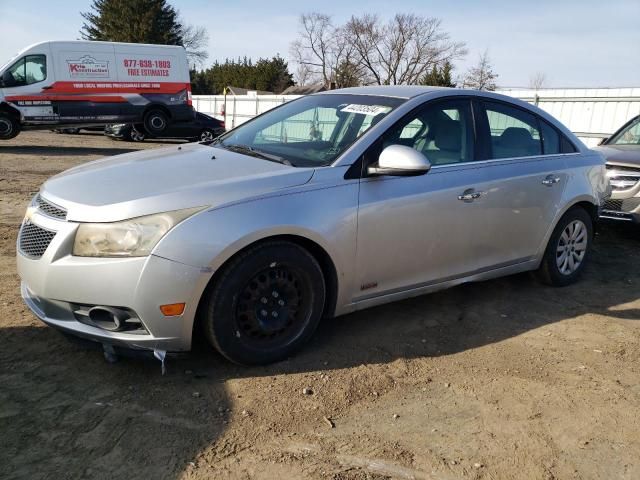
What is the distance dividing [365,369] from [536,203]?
2.04 metres

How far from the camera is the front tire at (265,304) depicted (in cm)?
298

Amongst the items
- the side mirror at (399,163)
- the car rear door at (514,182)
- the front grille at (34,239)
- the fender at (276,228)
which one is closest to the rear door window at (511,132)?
the car rear door at (514,182)

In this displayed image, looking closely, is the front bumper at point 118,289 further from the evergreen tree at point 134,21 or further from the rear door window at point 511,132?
the evergreen tree at point 134,21

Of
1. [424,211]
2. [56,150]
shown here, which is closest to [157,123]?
[56,150]

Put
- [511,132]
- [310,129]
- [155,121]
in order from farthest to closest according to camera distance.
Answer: [155,121] < [511,132] < [310,129]

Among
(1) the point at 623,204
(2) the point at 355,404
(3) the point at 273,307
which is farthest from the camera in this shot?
(1) the point at 623,204

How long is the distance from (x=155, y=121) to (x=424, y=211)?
15.7 meters

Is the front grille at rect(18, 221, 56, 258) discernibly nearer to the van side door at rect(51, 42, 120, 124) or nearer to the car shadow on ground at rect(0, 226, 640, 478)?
the car shadow on ground at rect(0, 226, 640, 478)

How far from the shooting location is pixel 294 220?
3.09m

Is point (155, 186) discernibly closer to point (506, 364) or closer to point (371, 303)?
point (371, 303)

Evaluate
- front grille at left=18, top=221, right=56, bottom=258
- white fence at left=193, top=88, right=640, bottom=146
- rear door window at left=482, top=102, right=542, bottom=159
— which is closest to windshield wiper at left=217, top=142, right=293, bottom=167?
front grille at left=18, top=221, right=56, bottom=258

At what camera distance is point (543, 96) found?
1456 centimetres

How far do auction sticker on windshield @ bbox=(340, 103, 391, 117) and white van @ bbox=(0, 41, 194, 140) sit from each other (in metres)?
14.1

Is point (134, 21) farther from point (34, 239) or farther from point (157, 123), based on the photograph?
point (34, 239)
